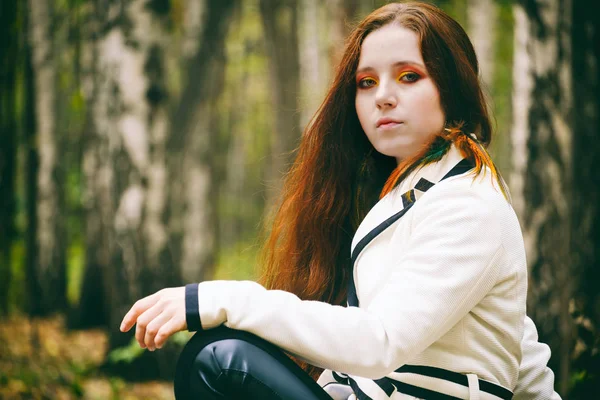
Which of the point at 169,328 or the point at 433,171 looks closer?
the point at 169,328

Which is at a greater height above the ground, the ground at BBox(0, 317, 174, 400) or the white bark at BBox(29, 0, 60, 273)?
the white bark at BBox(29, 0, 60, 273)

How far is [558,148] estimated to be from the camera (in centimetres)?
392

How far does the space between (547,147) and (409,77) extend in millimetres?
2293

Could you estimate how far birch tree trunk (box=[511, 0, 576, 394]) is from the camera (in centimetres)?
382

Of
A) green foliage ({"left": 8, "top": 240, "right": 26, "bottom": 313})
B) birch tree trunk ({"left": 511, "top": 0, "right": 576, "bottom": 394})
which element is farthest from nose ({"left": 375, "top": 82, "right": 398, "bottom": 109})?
green foliage ({"left": 8, "top": 240, "right": 26, "bottom": 313})

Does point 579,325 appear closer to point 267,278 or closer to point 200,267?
point 267,278

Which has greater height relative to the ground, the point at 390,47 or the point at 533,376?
the point at 390,47

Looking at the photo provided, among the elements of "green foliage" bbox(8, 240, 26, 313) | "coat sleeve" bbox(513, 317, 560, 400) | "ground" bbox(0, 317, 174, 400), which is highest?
"coat sleeve" bbox(513, 317, 560, 400)

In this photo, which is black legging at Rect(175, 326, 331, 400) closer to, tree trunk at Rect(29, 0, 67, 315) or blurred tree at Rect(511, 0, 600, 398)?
blurred tree at Rect(511, 0, 600, 398)

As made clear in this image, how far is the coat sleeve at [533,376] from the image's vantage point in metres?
2.00

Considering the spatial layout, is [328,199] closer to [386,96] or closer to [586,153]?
[386,96]

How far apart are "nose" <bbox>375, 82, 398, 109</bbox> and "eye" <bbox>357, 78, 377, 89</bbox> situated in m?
0.10

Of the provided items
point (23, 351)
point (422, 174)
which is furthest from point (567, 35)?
point (23, 351)

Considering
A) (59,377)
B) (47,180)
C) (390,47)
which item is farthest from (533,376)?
(47,180)
